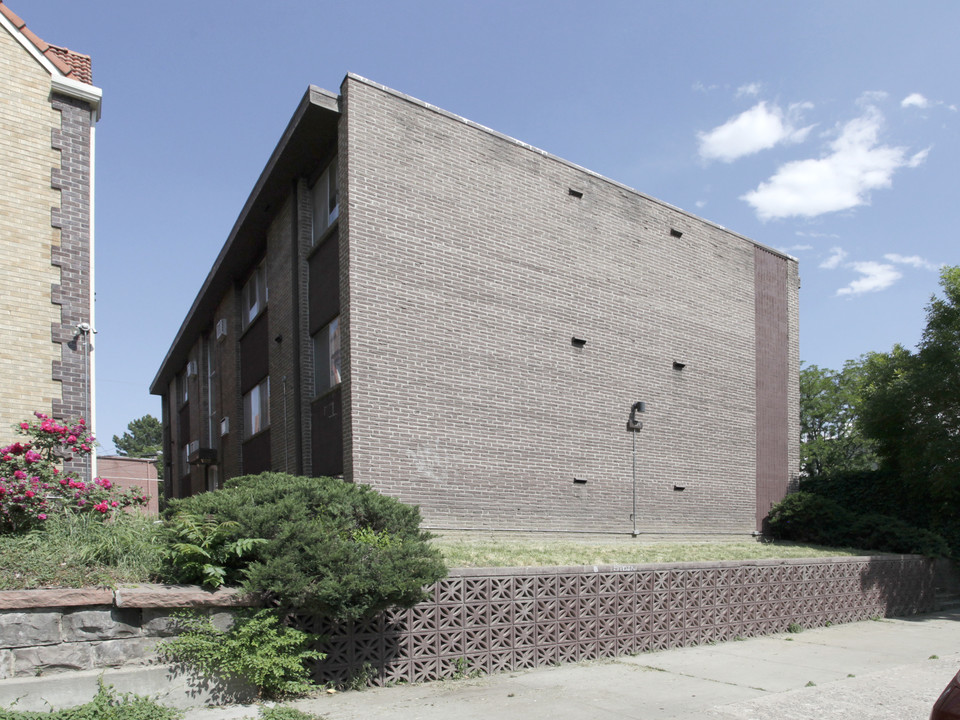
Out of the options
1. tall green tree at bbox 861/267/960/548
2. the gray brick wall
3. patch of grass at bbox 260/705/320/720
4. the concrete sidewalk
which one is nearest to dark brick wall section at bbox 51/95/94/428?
the gray brick wall

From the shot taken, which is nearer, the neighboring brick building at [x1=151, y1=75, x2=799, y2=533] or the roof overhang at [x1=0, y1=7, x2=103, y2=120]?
the roof overhang at [x1=0, y1=7, x2=103, y2=120]

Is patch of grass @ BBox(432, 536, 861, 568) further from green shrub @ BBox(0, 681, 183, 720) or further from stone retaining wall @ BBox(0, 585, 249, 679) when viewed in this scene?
green shrub @ BBox(0, 681, 183, 720)

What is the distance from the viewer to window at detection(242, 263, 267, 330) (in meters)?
21.9

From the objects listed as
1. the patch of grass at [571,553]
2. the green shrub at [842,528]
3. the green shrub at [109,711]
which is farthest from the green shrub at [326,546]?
the green shrub at [842,528]

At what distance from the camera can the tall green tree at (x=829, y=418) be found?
164 ft

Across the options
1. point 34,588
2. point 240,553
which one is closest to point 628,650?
point 240,553

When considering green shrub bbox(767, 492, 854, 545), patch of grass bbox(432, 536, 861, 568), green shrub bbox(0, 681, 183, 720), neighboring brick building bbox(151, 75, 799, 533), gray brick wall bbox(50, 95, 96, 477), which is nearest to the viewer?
green shrub bbox(0, 681, 183, 720)

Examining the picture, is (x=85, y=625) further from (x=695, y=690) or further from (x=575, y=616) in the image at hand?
(x=695, y=690)

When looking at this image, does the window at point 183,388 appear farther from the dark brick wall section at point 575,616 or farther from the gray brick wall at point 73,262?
the dark brick wall section at point 575,616

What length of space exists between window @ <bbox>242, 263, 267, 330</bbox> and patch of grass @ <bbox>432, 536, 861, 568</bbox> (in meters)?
10.00

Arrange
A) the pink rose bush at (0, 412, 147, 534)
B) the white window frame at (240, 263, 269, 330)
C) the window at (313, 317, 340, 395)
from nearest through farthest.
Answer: the pink rose bush at (0, 412, 147, 534) → the window at (313, 317, 340, 395) → the white window frame at (240, 263, 269, 330)

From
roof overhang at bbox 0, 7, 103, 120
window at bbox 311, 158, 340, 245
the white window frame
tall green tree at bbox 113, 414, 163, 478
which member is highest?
roof overhang at bbox 0, 7, 103, 120

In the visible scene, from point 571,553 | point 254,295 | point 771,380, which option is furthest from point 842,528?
point 254,295

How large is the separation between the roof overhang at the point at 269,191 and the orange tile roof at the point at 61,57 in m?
3.72
